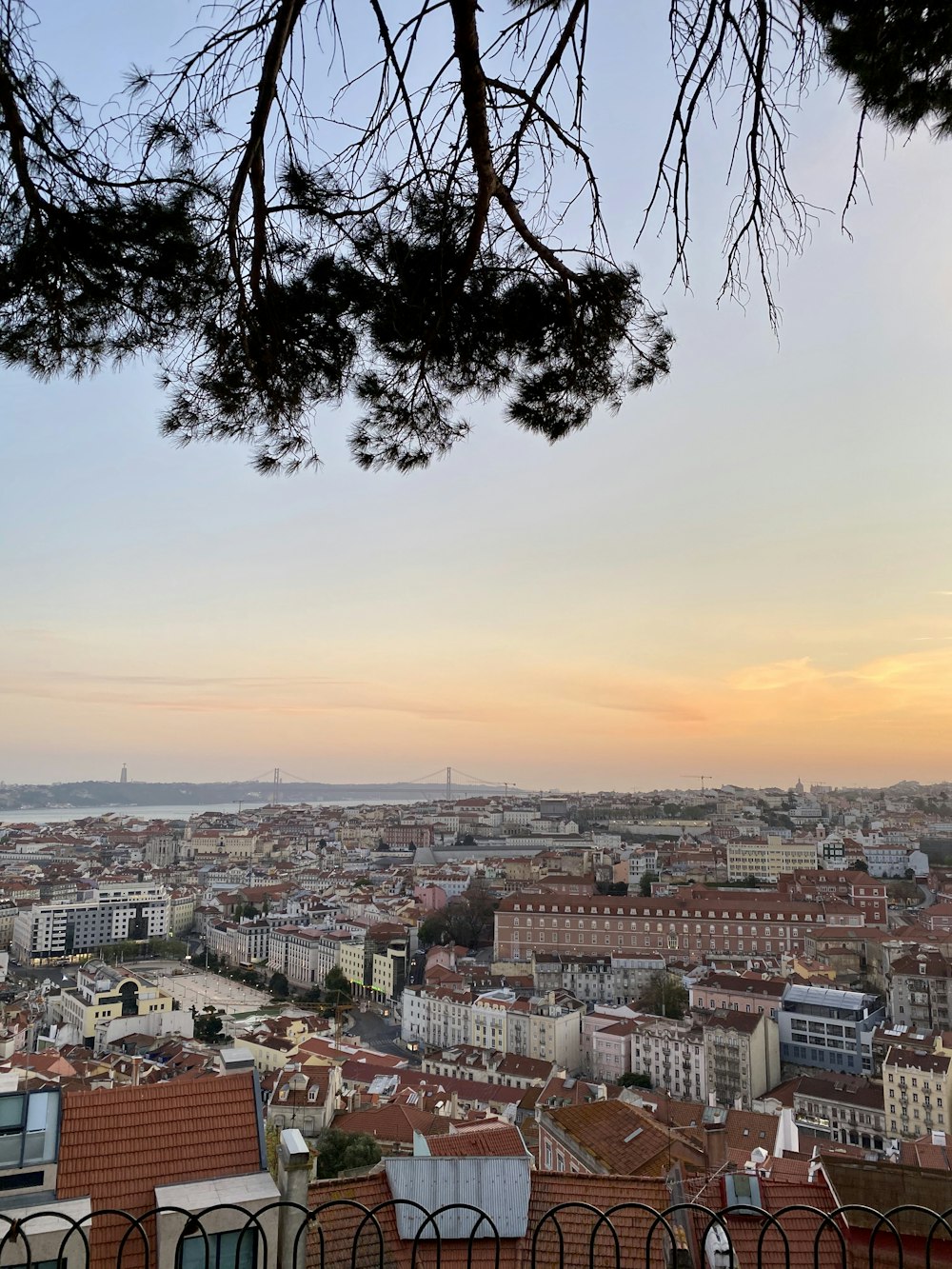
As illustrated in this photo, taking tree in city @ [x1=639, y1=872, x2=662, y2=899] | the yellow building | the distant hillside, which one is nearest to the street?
the yellow building

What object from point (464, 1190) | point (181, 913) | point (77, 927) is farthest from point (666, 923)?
point (464, 1190)

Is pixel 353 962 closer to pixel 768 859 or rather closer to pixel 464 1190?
pixel 768 859

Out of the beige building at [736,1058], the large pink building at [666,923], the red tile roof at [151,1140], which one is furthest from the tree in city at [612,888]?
the red tile roof at [151,1140]

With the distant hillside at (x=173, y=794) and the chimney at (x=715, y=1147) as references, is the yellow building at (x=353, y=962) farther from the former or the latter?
the distant hillside at (x=173, y=794)

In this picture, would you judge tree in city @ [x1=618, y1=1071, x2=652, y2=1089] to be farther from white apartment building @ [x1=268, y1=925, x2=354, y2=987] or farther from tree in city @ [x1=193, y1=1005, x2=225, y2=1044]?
white apartment building @ [x1=268, y1=925, x2=354, y2=987]

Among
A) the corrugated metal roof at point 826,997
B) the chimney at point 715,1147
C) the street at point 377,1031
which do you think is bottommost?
the street at point 377,1031

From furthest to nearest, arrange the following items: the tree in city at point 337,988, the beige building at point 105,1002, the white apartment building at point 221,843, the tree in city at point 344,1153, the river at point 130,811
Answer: the river at point 130,811
the white apartment building at point 221,843
the tree in city at point 337,988
the beige building at point 105,1002
the tree in city at point 344,1153
